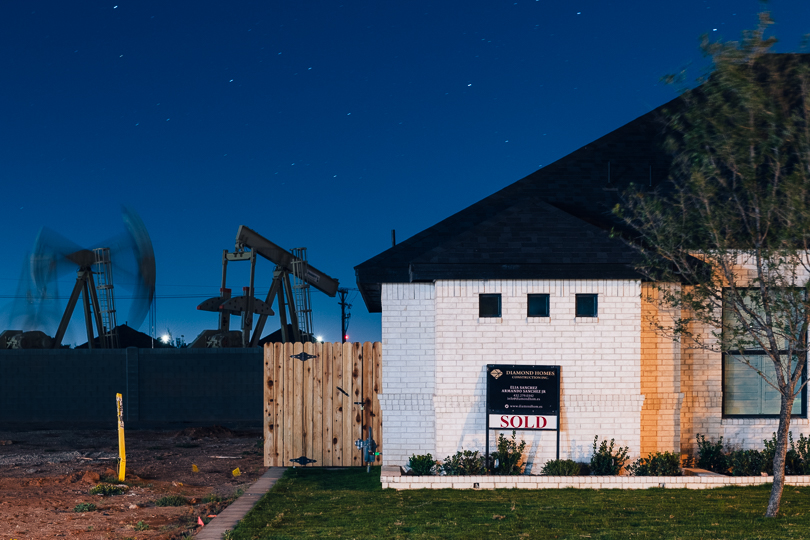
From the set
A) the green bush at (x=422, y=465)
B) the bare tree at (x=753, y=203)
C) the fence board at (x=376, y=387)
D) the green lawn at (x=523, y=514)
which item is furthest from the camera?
the fence board at (x=376, y=387)

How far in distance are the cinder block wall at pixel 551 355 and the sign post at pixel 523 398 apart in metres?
0.17

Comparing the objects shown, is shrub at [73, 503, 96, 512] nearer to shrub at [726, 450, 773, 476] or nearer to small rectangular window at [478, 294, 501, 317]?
small rectangular window at [478, 294, 501, 317]

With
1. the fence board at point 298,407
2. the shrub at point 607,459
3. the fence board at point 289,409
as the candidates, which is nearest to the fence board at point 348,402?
the fence board at point 298,407

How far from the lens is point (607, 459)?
9992 mm

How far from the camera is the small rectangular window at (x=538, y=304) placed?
34.5ft

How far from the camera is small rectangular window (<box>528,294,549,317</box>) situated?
10508mm

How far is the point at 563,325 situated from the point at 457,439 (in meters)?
2.44

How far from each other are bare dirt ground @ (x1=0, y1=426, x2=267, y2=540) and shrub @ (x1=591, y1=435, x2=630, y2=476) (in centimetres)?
556

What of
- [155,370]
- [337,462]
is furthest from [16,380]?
[337,462]

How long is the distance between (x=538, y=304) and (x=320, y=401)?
465 cm

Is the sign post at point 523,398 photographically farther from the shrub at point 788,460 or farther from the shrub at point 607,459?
the shrub at point 788,460

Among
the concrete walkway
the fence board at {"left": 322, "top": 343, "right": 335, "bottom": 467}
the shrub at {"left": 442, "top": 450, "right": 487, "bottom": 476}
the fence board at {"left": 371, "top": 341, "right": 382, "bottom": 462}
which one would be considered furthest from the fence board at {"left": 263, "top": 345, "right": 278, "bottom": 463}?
the shrub at {"left": 442, "top": 450, "right": 487, "bottom": 476}

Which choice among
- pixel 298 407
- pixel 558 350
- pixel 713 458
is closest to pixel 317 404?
pixel 298 407

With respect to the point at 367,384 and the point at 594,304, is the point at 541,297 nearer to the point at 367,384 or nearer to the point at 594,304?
the point at 594,304
